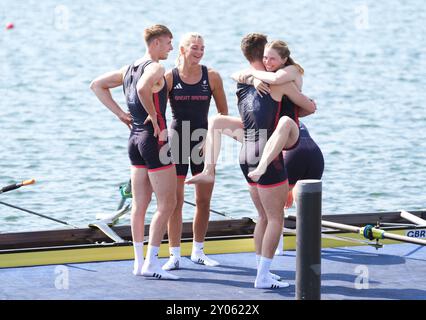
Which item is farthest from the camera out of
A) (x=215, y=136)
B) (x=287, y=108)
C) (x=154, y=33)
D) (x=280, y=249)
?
(x=280, y=249)

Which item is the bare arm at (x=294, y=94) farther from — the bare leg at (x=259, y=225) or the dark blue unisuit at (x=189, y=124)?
the dark blue unisuit at (x=189, y=124)

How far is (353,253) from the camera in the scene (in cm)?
996

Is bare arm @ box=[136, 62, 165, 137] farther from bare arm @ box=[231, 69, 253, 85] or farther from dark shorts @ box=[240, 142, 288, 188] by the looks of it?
dark shorts @ box=[240, 142, 288, 188]

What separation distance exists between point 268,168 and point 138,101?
3.85ft

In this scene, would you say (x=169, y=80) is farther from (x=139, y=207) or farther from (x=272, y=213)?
(x=272, y=213)

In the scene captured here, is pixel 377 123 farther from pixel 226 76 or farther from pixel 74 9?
pixel 74 9

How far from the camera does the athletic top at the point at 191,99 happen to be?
31.0 feet

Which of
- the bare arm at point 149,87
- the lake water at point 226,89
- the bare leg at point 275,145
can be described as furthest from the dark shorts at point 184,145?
the lake water at point 226,89

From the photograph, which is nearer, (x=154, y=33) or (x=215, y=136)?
(x=154, y=33)

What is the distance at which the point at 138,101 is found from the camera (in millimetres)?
9062

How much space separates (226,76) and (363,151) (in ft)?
21.3

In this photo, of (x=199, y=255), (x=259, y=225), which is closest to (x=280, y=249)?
(x=199, y=255)

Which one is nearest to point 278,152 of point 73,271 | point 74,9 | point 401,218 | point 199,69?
point 199,69
